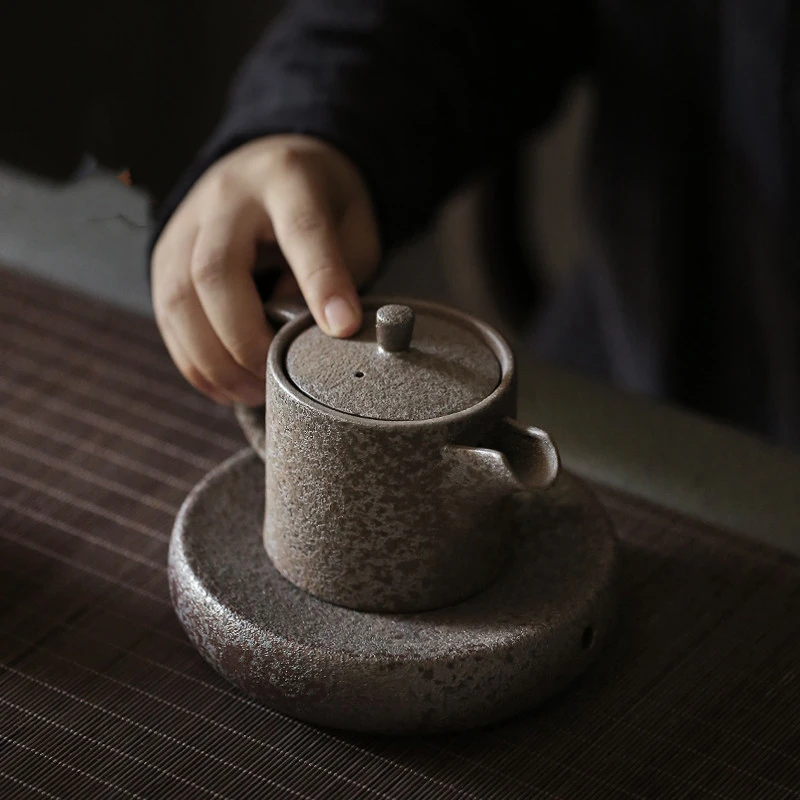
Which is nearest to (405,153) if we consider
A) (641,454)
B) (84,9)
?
(641,454)

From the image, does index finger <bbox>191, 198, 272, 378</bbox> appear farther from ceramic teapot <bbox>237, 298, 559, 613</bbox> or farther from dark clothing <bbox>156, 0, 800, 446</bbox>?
dark clothing <bbox>156, 0, 800, 446</bbox>

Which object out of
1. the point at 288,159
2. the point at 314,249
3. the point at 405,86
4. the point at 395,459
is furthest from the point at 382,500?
the point at 405,86

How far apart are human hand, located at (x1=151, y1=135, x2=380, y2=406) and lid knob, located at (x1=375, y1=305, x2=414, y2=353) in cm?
3

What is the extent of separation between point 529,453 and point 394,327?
0.08 m

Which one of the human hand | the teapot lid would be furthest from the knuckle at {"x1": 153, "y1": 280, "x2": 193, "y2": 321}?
the teapot lid

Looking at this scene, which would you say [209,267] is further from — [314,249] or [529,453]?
[529,453]

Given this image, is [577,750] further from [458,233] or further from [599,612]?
[458,233]

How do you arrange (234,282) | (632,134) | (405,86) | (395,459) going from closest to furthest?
(395,459) → (234,282) → (405,86) → (632,134)

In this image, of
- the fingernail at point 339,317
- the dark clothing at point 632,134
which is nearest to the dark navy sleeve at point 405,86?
the dark clothing at point 632,134

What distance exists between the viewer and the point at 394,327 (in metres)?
0.47

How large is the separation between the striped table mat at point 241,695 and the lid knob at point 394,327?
0.17 m

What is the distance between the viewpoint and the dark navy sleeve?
745 millimetres

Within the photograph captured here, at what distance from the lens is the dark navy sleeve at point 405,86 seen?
0.74 meters

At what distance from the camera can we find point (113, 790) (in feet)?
1.47
